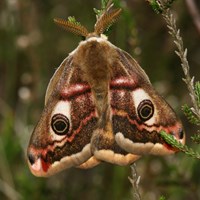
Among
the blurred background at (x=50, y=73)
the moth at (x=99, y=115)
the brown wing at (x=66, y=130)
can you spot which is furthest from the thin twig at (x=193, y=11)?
the brown wing at (x=66, y=130)

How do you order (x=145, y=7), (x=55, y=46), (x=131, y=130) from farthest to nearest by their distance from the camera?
(x=55, y=46) < (x=145, y=7) < (x=131, y=130)

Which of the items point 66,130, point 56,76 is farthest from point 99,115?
point 56,76

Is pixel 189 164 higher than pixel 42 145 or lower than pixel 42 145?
lower

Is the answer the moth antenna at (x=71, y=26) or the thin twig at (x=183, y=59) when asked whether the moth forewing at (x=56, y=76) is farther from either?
the thin twig at (x=183, y=59)

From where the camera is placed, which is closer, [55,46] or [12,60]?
[12,60]

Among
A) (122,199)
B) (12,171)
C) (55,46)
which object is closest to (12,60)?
(55,46)

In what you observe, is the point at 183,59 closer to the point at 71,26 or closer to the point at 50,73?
the point at 71,26

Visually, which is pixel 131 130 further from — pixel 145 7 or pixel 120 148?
pixel 145 7
